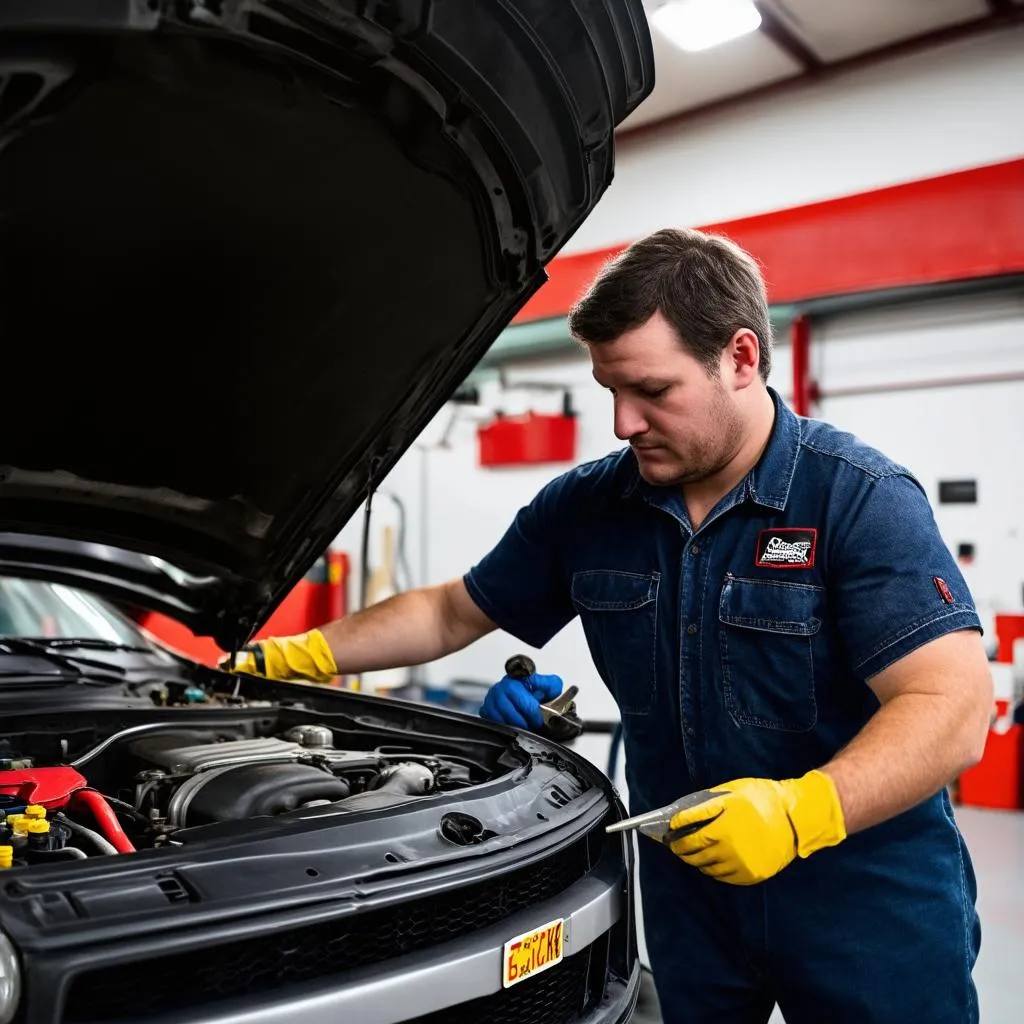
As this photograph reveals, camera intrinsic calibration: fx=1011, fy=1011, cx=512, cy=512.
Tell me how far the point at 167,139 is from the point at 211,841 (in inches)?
35.4

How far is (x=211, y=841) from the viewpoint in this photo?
1.17 meters

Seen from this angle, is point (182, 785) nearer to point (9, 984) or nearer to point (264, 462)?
point (9, 984)

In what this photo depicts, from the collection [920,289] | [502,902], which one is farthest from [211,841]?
[920,289]

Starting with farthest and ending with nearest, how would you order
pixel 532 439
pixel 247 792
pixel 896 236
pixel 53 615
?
pixel 532 439
pixel 896 236
pixel 53 615
pixel 247 792

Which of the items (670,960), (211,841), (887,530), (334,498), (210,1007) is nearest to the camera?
(210,1007)

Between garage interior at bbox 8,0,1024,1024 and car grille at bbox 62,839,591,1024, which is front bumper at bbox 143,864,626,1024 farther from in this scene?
garage interior at bbox 8,0,1024,1024

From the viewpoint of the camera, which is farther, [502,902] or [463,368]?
[463,368]

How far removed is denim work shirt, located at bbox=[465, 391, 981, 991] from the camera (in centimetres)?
152

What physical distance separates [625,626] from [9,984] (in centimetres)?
113

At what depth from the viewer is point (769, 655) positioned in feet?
5.29

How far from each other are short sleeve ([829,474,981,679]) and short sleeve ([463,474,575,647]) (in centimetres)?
61

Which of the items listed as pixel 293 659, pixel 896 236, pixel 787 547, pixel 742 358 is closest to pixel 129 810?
pixel 293 659

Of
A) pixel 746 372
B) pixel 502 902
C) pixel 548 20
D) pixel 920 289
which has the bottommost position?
pixel 502 902

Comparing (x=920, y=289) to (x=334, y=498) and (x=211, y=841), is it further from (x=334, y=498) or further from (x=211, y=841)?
(x=211, y=841)
